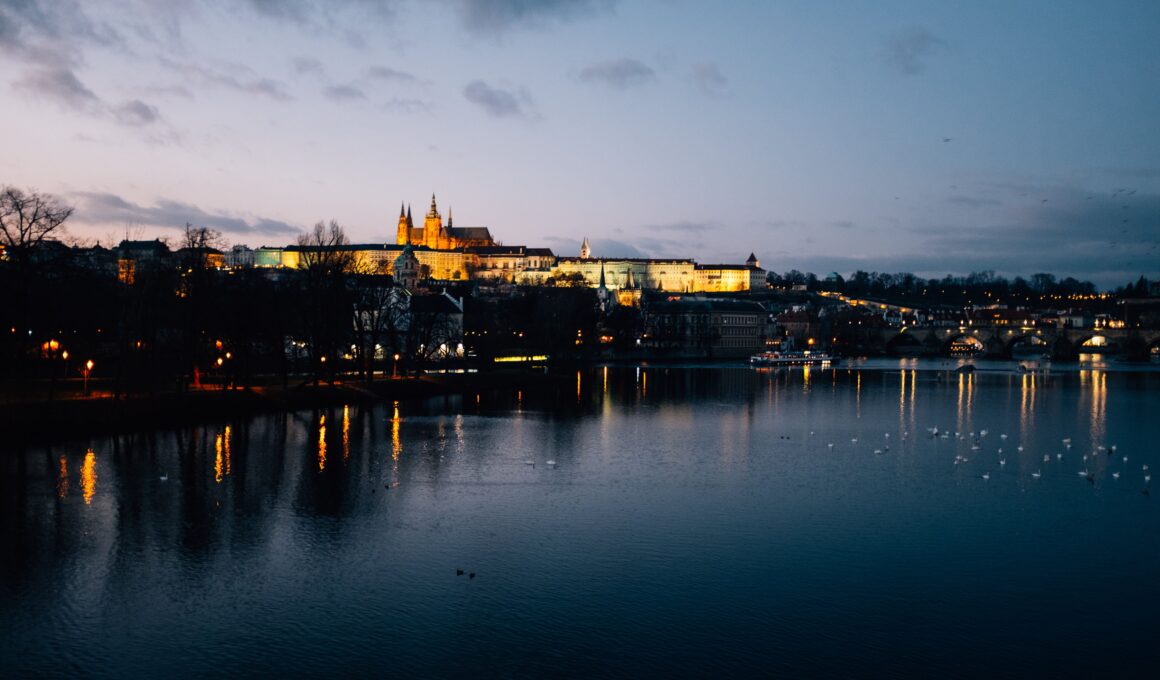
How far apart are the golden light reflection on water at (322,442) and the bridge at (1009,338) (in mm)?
95631

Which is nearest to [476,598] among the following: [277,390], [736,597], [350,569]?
[350,569]

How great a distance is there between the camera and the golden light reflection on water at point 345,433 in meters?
29.7

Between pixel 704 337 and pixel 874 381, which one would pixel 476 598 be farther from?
pixel 704 337

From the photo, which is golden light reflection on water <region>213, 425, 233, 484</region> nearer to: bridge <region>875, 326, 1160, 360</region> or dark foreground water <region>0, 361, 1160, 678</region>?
dark foreground water <region>0, 361, 1160, 678</region>

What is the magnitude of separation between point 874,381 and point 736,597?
57.5m

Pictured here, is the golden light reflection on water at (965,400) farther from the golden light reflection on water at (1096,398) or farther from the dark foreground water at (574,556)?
the dark foreground water at (574,556)

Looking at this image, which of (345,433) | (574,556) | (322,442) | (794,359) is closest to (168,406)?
(345,433)

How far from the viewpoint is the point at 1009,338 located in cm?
11612

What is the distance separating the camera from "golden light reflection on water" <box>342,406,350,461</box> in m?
29.7

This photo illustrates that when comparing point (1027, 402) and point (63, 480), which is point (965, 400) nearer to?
point (1027, 402)

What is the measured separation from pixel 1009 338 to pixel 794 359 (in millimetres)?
30189

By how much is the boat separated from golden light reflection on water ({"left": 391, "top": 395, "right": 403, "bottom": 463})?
62.4 metres

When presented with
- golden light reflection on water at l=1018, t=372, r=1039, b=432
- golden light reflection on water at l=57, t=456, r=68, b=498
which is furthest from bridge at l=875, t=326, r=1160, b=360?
golden light reflection on water at l=57, t=456, r=68, b=498

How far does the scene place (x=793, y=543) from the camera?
62.8ft
